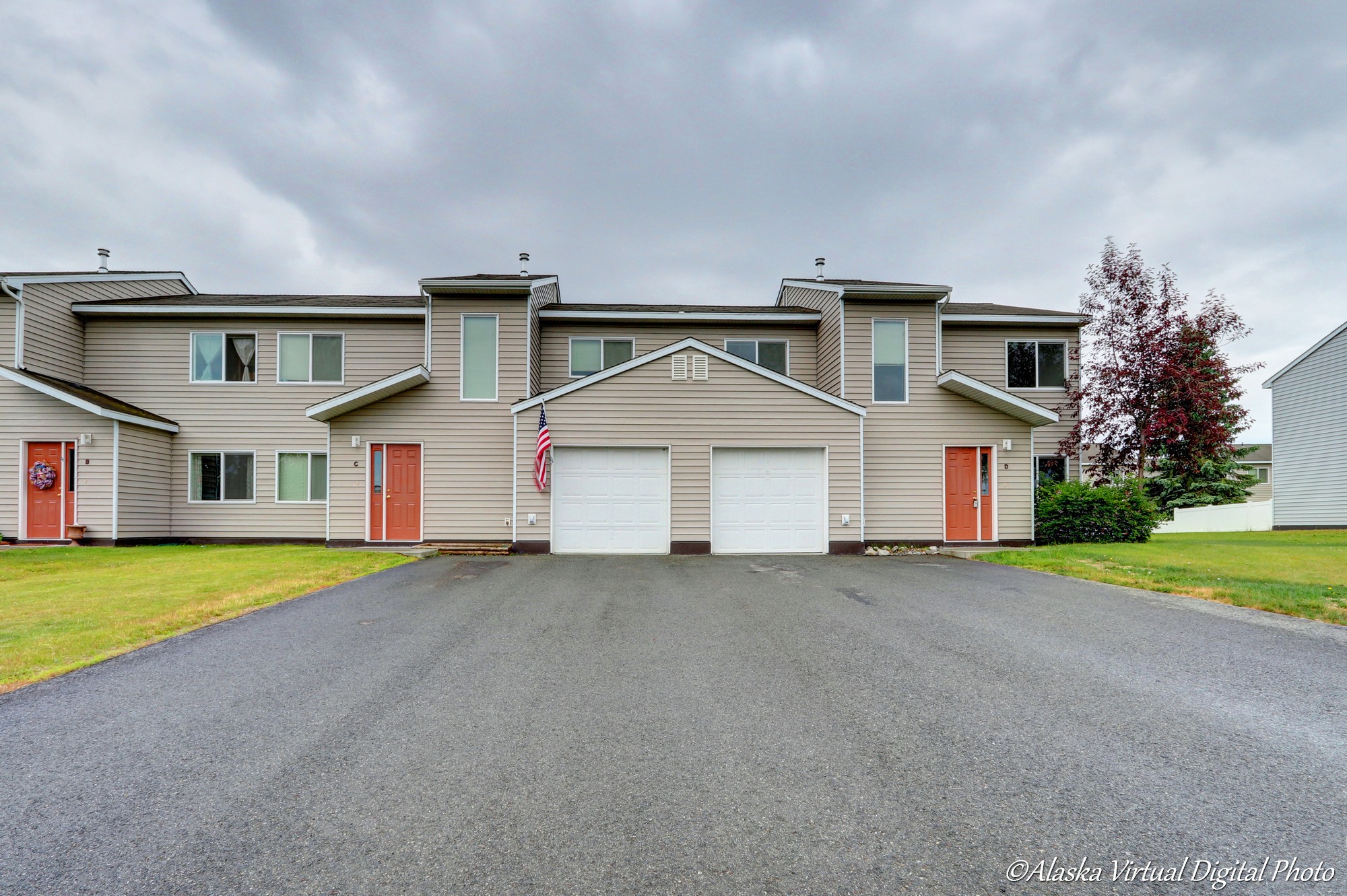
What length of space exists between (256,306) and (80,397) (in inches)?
153

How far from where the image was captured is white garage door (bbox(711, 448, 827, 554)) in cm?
1321

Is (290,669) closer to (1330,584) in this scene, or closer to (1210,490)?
(1330,584)

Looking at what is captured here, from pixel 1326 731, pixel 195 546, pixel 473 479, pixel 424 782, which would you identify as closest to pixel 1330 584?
pixel 1326 731

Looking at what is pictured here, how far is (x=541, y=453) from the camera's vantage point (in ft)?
41.5

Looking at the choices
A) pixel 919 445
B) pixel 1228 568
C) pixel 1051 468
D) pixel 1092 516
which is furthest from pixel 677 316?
pixel 1228 568

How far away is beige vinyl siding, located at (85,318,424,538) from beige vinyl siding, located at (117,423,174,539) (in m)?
0.24

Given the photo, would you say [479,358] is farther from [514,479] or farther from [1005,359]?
[1005,359]

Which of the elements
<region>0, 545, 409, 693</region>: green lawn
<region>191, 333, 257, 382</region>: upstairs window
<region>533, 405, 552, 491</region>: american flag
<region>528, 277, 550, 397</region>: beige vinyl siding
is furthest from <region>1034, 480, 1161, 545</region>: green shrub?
<region>191, 333, 257, 382</region>: upstairs window

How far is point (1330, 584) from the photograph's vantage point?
765 cm

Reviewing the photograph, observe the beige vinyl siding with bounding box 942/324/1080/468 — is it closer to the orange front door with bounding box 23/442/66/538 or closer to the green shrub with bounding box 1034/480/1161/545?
the green shrub with bounding box 1034/480/1161/545

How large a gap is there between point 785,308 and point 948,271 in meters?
7.71

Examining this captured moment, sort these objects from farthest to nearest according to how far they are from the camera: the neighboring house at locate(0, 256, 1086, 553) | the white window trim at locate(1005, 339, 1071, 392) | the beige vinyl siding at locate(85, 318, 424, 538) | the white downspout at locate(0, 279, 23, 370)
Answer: the white window trim at locate(1005, 339, 1071, 392) → the beige vinyl siding at locate(85, 318, 424, 538) → the white downspout at locate(0, 279, 23, 370) → the neighboring house at locate(0, 256, 1086, 553)

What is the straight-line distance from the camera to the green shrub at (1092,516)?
45.7 ft

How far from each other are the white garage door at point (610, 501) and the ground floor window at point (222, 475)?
8.10 metres
